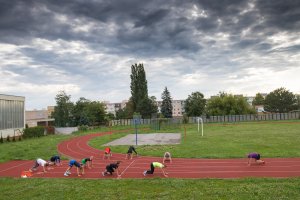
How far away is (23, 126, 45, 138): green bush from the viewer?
5146cm

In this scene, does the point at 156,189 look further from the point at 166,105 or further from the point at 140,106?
the point at 166,105

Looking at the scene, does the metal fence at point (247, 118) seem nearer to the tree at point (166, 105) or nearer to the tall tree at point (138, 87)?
the tall tree at point (138, 87)

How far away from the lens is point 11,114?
5312 centimetres

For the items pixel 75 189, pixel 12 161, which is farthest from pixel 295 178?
pixel 12 161

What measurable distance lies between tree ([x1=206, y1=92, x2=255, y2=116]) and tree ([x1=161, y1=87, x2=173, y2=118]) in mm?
11310

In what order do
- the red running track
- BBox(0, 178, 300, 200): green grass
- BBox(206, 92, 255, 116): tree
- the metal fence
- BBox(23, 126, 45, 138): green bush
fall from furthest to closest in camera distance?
1. BBox(206, 92, 255, 116): tree
2. the metal fence
3. BBox(23, 126, 45, 138): green bush
4. the red running track
5. BBox(0, 178, 300, 200): green grass

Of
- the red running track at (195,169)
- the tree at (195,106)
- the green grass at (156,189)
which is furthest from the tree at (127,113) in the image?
the green grass at (156,189)

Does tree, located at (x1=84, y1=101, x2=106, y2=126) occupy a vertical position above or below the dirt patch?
above

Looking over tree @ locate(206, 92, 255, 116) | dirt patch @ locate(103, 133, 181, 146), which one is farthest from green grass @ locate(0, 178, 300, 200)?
tree @ locate(206, 92, 255, 116)

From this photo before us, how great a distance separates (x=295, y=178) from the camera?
15.6 meters

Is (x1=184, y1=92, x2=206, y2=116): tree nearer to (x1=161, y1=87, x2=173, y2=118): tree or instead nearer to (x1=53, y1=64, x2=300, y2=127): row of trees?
(x1=53, y1=64, x2=300, y2=127): row of trees

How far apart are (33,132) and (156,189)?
44.0 m

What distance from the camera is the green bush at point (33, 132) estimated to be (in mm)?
51459

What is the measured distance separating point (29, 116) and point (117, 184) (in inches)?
3562
